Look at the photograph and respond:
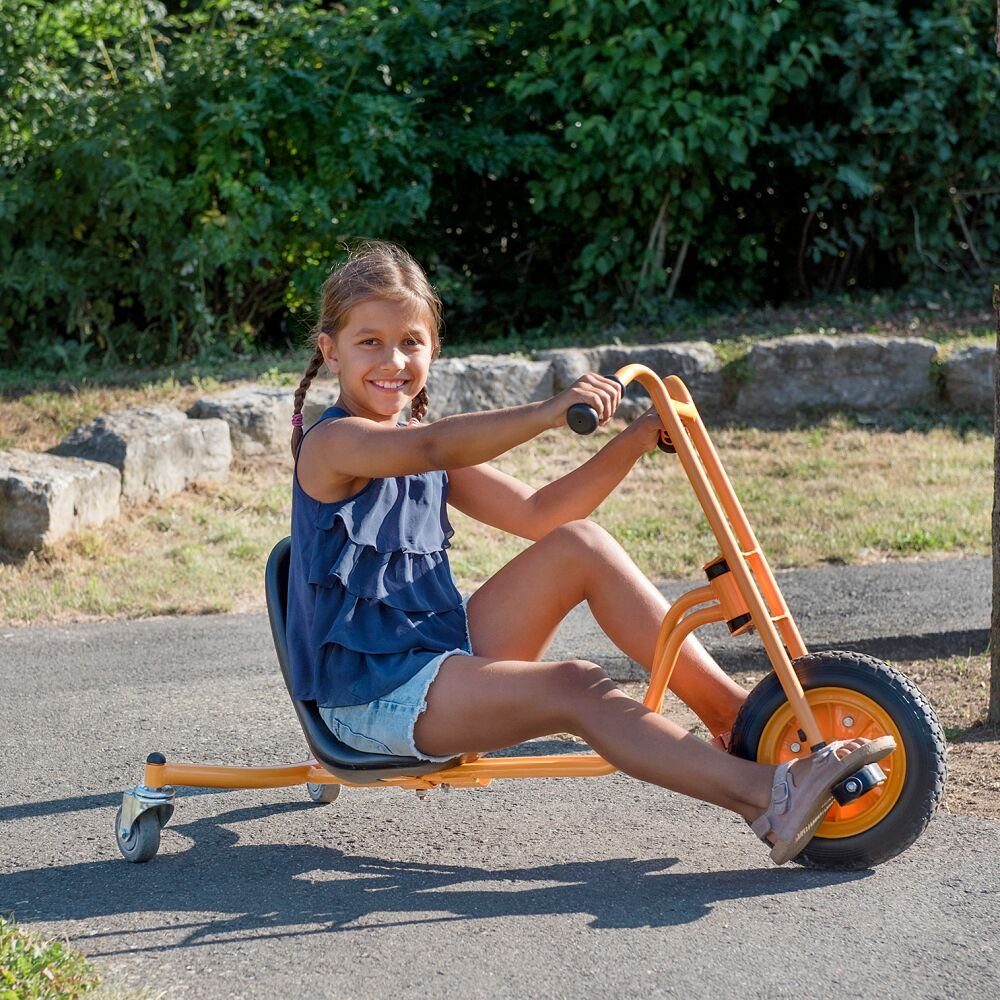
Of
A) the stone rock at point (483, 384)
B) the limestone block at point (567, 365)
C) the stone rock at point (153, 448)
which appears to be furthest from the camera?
the limestone block at point (567, 365)

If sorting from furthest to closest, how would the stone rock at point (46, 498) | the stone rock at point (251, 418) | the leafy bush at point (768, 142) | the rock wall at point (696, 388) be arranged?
the leafy bush at point (768, 142) < the stone rock at point (251, 418) < the rock wall at point (696, 388) < the stone rock at point (46, 498)

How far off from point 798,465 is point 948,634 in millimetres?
2303

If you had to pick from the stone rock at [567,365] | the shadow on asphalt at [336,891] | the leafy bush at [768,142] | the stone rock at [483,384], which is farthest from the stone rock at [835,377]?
the shadow on asphalt at [336,891]

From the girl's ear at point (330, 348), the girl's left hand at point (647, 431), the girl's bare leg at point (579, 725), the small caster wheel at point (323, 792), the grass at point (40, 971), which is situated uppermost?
the girl's ear at point (330, 348)

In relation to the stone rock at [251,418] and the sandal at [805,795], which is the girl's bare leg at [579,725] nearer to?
the sandal at [805,795]

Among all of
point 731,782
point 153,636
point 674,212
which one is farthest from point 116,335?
point 731,782

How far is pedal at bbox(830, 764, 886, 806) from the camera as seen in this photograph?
2768mm

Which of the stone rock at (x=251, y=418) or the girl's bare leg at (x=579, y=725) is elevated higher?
the girl's bare leg at (x=579, y=725)

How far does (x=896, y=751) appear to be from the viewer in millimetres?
2891

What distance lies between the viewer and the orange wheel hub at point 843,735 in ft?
9.53

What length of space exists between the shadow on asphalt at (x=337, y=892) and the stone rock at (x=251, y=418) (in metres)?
3.77

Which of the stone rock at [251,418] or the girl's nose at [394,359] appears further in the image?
the stone rock at [251,418]

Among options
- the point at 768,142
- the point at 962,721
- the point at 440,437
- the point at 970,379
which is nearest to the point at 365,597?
the point at 440,437

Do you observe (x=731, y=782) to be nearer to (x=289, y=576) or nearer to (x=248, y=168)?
(x=289, y=576)
